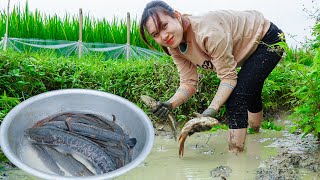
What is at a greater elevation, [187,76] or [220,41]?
[220,41]

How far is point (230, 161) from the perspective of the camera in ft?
11.4

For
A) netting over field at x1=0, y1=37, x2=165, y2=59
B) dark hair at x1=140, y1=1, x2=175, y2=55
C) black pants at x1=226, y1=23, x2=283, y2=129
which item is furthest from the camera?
netting over field at x1=0, y1=37, x2=165, y2=59

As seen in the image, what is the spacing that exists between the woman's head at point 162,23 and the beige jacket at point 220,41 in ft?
0.57

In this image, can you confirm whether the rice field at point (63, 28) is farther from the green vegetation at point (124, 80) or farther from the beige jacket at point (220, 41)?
the beige jacket at point (220, 41)

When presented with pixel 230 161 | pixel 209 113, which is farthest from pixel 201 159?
pixel 209 113

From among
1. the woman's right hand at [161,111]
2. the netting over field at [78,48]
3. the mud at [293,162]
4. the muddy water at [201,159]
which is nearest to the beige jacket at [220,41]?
the woman's right hand at [161,111]

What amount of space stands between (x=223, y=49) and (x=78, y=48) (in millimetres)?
6894

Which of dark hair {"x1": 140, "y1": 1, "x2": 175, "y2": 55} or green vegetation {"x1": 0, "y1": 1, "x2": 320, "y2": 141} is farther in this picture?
green vegetation {"x1": 0, "y1": 1, "x2": 320, "y2": 141}

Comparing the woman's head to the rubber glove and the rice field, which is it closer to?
the rubber glove

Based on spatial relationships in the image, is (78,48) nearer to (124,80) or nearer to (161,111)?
(124,80)

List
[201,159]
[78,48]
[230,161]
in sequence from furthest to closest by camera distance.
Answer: [78,48] → [201,159] → [230,161]

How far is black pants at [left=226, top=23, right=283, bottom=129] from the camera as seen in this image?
350 cm

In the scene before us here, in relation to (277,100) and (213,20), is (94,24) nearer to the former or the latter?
(277,100)

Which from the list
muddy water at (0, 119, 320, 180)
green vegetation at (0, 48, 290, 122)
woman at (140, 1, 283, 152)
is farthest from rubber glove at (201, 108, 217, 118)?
green vegetation at (0, 48, 290, 122)
